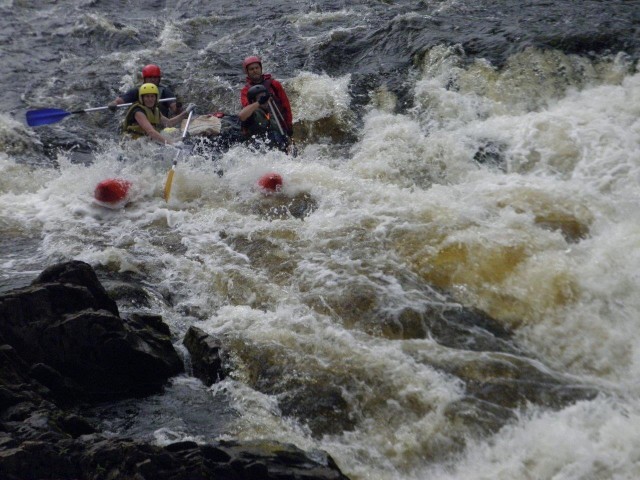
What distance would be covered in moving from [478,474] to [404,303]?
5.66 ft

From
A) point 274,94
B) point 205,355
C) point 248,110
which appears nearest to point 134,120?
point 248,110

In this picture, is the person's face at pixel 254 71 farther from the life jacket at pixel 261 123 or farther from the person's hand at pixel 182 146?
the person's hand at pixel 182 146

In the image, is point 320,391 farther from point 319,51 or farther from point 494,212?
point 319,51

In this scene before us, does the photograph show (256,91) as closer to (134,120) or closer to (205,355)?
(134,120)

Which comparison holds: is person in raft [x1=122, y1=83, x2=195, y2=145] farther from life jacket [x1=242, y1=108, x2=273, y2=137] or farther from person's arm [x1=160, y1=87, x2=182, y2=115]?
life jacket [x1=242, y1=108, x2=273, y2=137]

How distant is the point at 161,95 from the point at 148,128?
1.10 metres

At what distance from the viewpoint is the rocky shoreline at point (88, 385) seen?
3.49 m

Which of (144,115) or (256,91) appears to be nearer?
(256,91)

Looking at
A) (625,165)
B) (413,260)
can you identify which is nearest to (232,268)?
(413,260)

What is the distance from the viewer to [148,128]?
8.89 metres

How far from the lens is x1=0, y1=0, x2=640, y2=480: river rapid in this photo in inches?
181

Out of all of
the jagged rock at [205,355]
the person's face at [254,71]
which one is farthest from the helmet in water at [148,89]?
the jagged rock at [205,355]

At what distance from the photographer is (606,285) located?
5723 mm

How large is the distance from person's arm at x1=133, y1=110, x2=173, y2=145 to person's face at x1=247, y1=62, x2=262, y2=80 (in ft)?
4.36
